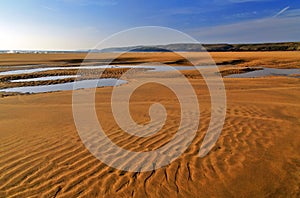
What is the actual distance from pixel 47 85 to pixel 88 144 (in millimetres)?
12672

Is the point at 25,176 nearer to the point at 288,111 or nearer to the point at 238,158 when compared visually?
the point at 238,158

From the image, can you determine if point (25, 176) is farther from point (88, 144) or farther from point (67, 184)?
point (88, 144)

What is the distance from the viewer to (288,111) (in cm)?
874

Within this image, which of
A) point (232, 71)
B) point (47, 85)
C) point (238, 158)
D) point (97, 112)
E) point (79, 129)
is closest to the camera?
point (238, 158)

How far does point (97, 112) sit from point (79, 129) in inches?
74.8

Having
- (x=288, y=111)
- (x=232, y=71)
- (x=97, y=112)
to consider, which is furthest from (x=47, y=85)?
(x=232, y=71)

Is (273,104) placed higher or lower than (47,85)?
lower

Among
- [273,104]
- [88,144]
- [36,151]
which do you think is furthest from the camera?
[273,104]

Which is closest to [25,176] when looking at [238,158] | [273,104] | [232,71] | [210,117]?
[238,158]

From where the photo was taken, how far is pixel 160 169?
4.64m

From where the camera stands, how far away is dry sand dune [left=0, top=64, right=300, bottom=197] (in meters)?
4.02

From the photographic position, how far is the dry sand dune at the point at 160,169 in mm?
4020

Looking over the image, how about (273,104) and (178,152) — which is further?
(273,104)

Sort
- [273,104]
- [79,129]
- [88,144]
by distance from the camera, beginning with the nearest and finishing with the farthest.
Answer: [88,144] < [79,129] < [273,104]
